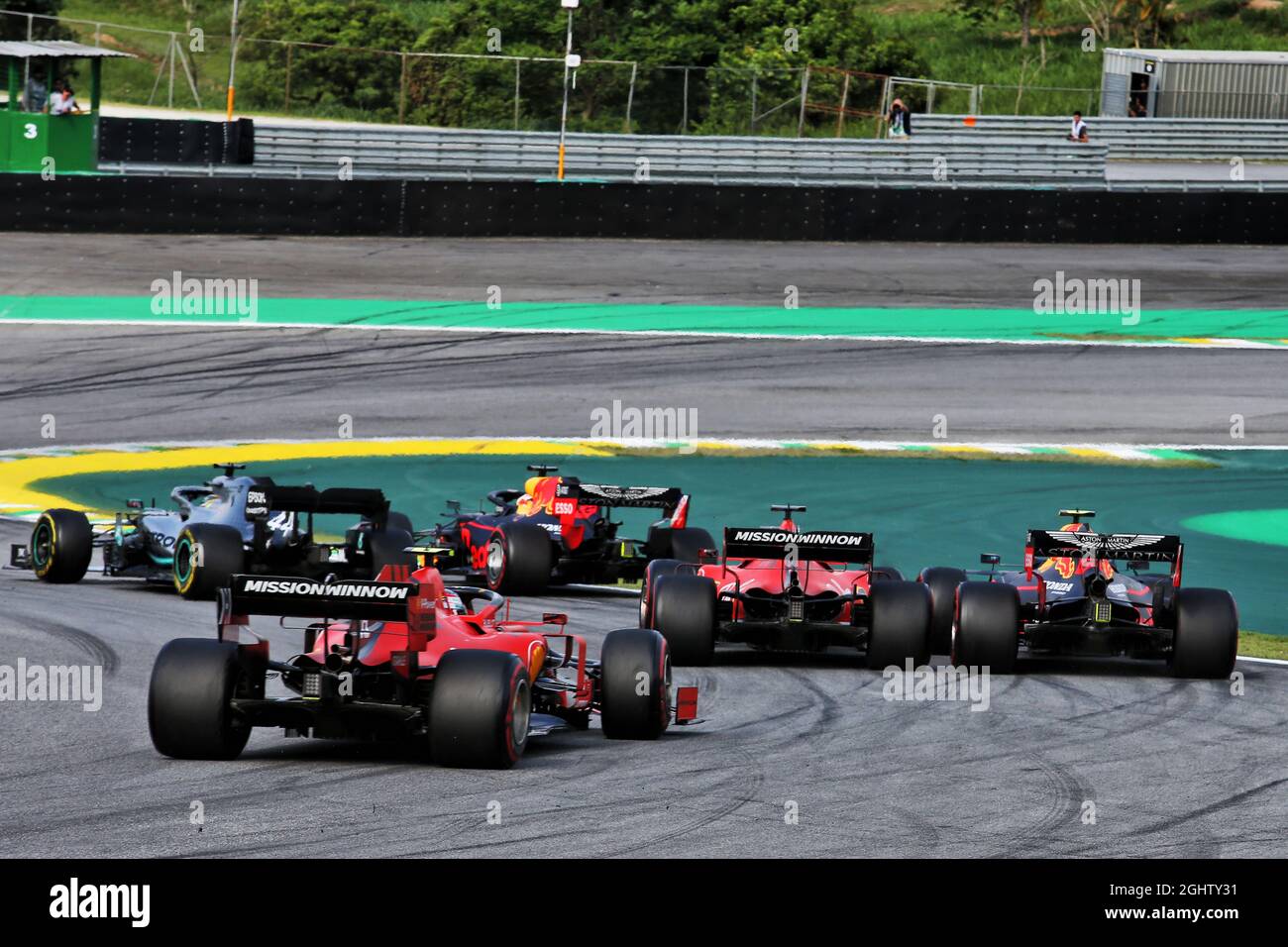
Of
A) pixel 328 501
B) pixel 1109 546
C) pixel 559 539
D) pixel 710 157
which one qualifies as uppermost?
pixel 710 157

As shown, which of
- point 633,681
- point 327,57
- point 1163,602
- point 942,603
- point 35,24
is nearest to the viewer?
point 633,681

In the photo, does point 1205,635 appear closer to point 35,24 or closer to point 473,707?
point 473,707

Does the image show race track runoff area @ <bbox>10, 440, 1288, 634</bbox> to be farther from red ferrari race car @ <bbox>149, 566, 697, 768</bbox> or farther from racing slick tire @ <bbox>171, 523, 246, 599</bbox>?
red ferrari race car @ <bbox>149, 566, 697, 768</bbox>

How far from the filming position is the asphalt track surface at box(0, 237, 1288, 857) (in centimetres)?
941

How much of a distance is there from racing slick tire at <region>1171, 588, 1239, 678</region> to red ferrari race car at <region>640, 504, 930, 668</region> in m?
1.85

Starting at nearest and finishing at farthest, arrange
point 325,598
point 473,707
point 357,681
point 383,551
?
point 473,707
point 325,598
point 357,681
point 383,551

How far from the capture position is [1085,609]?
1566 cm

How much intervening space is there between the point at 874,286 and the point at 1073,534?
21680 millimetres

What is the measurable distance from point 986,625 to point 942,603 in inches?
31.8

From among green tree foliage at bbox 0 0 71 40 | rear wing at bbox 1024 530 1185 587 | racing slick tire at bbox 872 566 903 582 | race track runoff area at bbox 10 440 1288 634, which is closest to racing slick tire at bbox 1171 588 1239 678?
rear wing at bbox 1024 530 1185 587

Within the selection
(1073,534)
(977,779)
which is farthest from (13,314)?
(977,779)

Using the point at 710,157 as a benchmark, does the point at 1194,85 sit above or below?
above

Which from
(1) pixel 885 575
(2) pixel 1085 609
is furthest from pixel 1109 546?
(1) pixel 885 575
